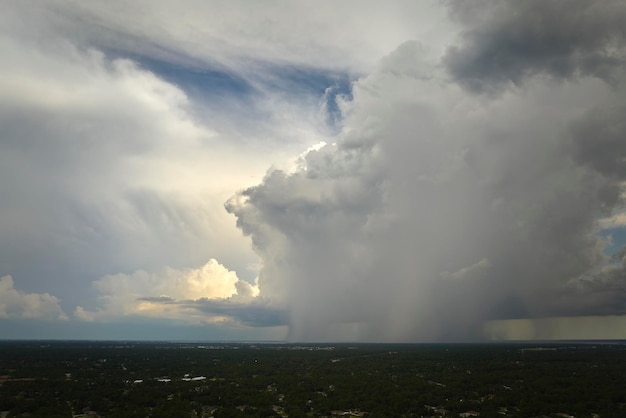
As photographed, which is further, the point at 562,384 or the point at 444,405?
the point at 562,384

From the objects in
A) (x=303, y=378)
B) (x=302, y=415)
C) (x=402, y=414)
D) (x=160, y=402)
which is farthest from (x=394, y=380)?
(x=160, y=402)

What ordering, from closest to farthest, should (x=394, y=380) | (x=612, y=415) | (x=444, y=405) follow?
1. (x=612, y=415)
2. (x=444, y=405)
3. (x=394, y=380)

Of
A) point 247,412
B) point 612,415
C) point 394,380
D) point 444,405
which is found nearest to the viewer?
point 612,415

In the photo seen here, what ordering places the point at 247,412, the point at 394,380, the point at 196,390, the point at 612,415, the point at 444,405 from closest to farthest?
the point at 612,415 → the point at 247,412 → the point at 444,405 → the point at 196,390 → the point at 394,380

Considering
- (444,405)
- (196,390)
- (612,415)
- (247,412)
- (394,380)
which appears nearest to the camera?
(612,415)

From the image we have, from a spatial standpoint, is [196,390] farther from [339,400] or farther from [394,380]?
[394,380]

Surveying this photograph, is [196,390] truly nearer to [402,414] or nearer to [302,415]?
[302,415]

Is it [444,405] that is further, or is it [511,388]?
[511,388]

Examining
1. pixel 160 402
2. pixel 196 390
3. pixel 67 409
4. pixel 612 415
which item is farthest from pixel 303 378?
pixel 612 415
